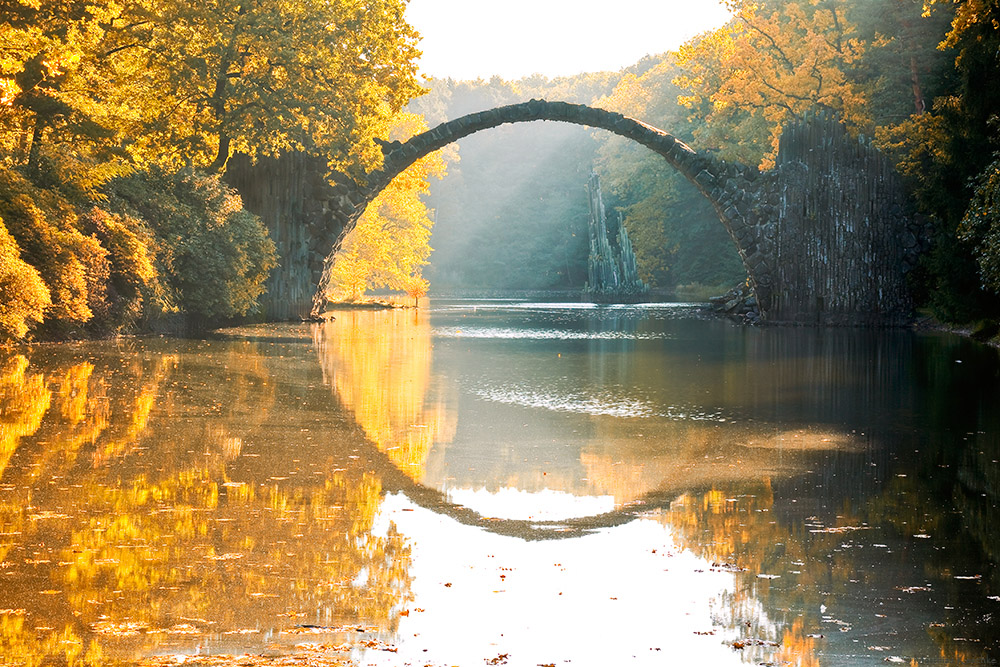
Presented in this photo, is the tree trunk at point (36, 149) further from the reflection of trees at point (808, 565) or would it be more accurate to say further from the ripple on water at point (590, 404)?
the reflection of trees at point (808, 565)

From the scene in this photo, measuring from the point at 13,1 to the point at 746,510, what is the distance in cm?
2064

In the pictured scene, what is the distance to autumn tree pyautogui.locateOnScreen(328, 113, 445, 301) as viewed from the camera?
5275cm

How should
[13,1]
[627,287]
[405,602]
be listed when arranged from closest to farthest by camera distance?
[405,602]
[13,1]
[627,287]

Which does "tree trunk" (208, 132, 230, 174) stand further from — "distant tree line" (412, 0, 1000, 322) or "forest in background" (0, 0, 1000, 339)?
"distant tree line" (412, 0, 1000, 322)

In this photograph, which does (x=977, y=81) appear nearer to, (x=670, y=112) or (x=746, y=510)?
(x=746, y=510)

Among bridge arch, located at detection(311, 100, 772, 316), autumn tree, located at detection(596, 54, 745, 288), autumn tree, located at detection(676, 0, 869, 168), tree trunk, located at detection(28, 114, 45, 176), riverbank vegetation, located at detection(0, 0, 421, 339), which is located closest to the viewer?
riverbank vegetation, located at detection(0, 0, 421, 339)

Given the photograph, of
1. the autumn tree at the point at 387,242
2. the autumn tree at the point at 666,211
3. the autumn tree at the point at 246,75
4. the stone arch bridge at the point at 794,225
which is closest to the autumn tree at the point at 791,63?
the stone arch bridge at the point at 794,225

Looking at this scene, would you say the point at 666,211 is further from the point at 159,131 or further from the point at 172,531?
the point at 172,531

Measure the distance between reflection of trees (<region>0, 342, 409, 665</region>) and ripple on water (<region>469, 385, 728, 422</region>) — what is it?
299 centimetres

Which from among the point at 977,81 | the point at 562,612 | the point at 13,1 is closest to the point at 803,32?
the point at 977,81

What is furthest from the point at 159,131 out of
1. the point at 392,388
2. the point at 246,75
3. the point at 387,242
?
the point at 387,242

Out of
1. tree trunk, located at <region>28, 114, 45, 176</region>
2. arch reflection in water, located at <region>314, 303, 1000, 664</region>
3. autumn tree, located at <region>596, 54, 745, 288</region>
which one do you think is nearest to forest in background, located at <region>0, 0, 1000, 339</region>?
tree trunk, located at <region>28, 114, 45, 176</region>

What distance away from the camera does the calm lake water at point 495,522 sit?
16.9 feet

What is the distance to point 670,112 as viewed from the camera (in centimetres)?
7125
